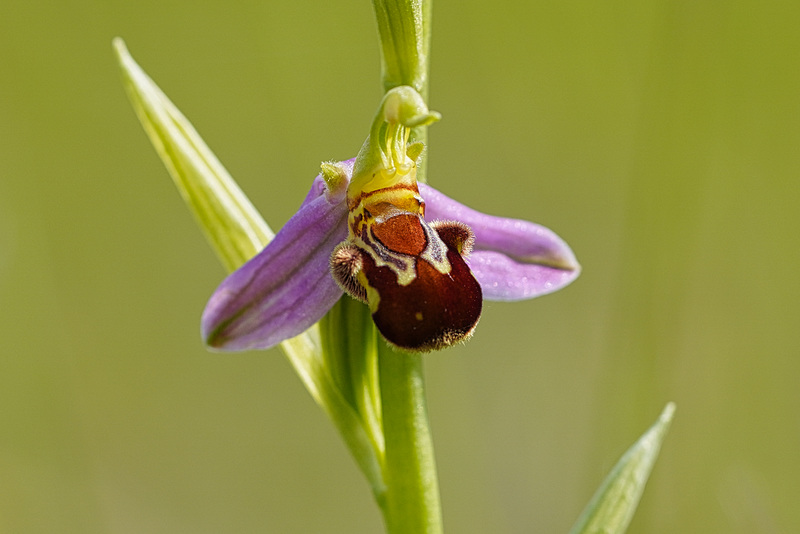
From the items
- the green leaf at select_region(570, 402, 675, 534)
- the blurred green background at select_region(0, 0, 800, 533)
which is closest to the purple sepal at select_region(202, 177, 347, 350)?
the green leaf at select_region(570, 402, 675, 534)

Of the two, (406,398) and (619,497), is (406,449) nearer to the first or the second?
(406,398)

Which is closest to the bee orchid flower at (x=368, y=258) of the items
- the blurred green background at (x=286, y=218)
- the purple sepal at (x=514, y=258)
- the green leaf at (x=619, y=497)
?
the purple sepal at (x=514, y=258)

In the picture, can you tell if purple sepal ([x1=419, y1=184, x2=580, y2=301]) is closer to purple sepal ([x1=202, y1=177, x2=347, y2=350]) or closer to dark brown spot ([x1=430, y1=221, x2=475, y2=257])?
dark brown spot ([x1=430, y1=221, x2=475, y2=257])

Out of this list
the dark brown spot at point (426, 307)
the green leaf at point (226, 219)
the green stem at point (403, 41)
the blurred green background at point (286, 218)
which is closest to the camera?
the dark brown spot at point (426, 307)

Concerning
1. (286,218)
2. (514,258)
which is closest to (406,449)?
(514,258)

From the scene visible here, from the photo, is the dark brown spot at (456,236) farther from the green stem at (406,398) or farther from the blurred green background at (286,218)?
the blurred green background at (286,218)

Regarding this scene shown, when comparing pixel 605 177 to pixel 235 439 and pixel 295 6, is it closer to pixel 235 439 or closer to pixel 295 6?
pixel 295 6

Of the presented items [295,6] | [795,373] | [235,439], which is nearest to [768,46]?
[795,373]
